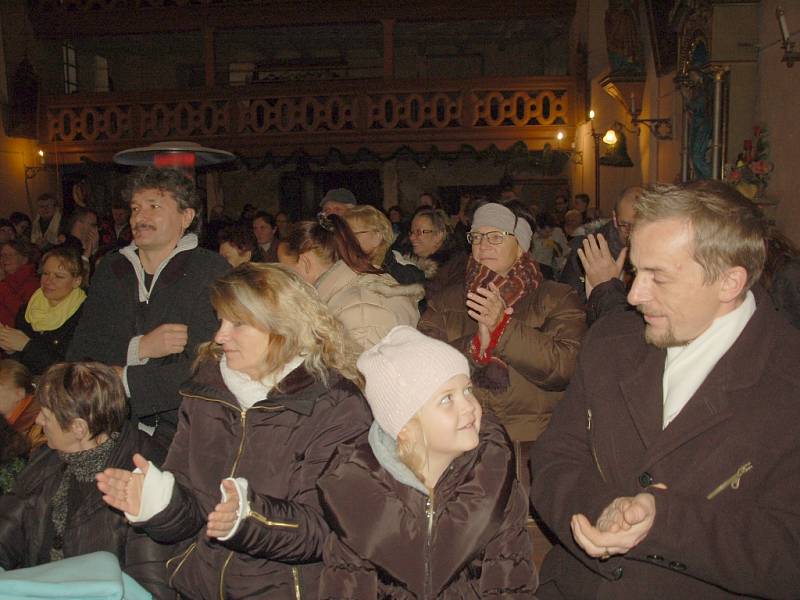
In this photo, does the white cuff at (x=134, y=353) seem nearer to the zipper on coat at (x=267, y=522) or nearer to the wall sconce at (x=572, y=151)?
the zipper on coat at (x=267, y=522)

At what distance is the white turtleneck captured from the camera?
1.80 meters

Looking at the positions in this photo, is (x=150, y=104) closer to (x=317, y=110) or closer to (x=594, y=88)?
(x=317, y=110)

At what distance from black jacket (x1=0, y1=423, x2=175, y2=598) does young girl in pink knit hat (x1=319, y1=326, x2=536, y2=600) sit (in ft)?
2.62

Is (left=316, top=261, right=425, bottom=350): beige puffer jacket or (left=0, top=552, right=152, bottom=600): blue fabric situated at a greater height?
(left=316, top=261, right=425, bottom=350): beige puffer jacket

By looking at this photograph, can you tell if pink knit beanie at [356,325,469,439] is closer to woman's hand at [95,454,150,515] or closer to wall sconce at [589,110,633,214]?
woman's hand at [95,454,150,515]

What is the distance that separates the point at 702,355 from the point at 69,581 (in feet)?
6.05

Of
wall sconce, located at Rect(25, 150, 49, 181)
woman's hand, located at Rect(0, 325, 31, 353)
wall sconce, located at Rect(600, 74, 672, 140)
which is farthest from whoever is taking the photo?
wall sconce, located at Rect(25, 150, 49, 181)

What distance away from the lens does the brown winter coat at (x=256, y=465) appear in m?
2.12

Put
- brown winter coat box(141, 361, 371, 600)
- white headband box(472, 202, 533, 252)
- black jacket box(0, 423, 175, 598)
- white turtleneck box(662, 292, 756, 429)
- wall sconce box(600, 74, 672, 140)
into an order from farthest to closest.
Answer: wall sconce box(600, 74, 672, 140)
white headband box(472, 202, 533, 252)
black jacket box(0, 423, 175, 598)
brown winter coat box(141, 361, 371, 600)
white turtleneck box(662, 292, 756, 429)

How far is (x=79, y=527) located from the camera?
248 cm

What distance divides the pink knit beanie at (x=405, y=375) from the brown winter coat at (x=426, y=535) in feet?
0.45

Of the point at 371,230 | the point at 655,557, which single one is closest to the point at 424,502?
the point at 655,557

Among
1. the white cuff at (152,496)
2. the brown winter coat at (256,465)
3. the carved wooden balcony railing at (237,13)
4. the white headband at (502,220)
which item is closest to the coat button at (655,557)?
the brown winter coat at (256,465)

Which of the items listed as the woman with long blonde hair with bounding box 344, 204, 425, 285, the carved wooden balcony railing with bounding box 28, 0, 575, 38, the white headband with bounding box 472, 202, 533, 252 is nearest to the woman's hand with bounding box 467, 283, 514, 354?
the white headband with bounding box 472, 202, 533, 252
